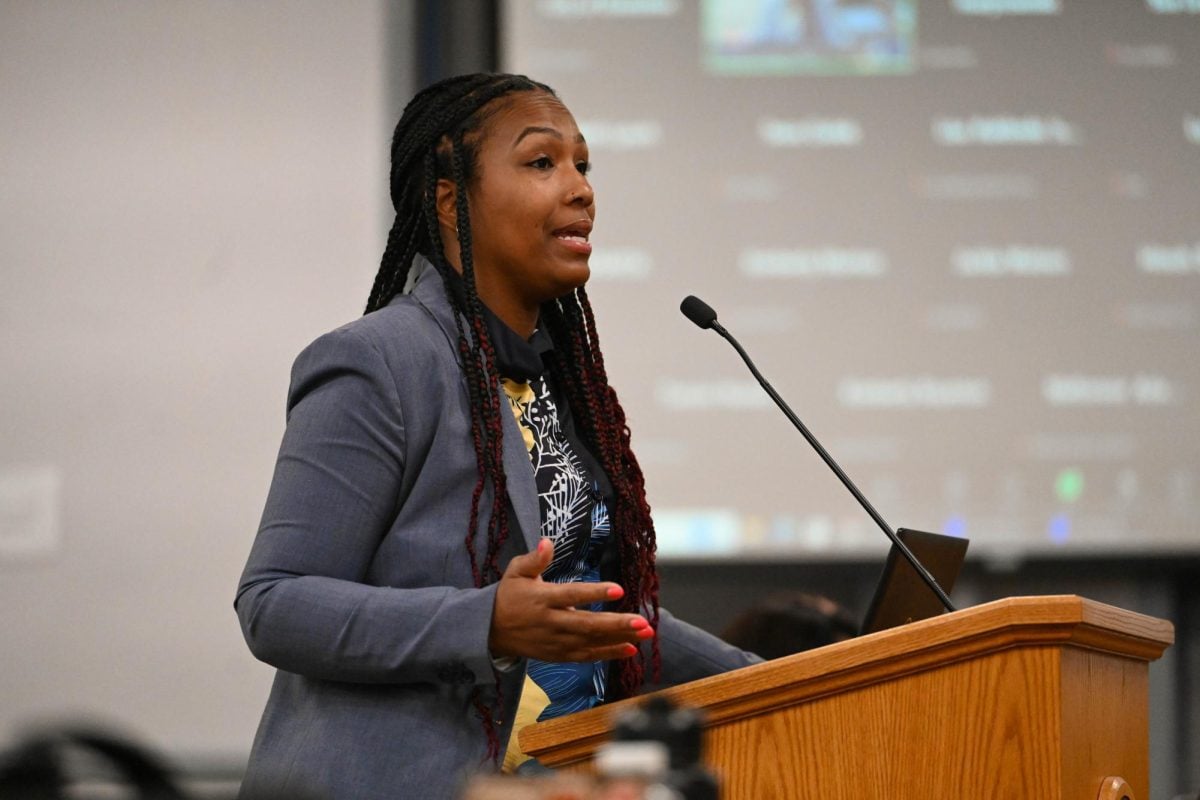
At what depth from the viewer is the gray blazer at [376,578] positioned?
1.64 meters

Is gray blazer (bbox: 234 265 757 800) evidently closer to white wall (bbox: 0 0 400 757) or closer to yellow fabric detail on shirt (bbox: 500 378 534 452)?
yellow fabric detail on shirt (bbox: 500 378 534 452)

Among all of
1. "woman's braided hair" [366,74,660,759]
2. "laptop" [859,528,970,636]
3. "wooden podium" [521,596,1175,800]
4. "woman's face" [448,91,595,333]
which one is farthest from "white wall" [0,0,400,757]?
"wooden podium" [521,596,1175,800]

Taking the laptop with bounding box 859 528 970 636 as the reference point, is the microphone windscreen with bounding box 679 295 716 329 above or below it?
above

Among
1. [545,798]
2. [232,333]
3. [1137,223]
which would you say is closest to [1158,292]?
[1137,223]

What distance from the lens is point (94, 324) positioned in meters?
4.42

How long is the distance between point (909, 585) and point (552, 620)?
648mm

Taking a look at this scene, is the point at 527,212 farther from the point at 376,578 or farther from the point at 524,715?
the point at 524,715

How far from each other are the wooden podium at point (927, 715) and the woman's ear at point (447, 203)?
0.76 m

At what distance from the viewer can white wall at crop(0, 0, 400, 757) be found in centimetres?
432

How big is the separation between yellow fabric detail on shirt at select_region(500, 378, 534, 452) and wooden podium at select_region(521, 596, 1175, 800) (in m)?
0.43

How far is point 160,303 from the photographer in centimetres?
443

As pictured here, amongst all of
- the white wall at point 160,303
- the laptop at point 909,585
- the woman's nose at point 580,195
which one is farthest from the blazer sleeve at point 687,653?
the white wall at point 160,303

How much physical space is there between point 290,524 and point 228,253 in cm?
288

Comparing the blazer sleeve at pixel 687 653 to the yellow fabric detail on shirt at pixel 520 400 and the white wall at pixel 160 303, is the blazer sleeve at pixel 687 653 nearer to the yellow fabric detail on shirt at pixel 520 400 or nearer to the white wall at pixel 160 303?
the yellow fabric detail on shirt at pixel 520 400
